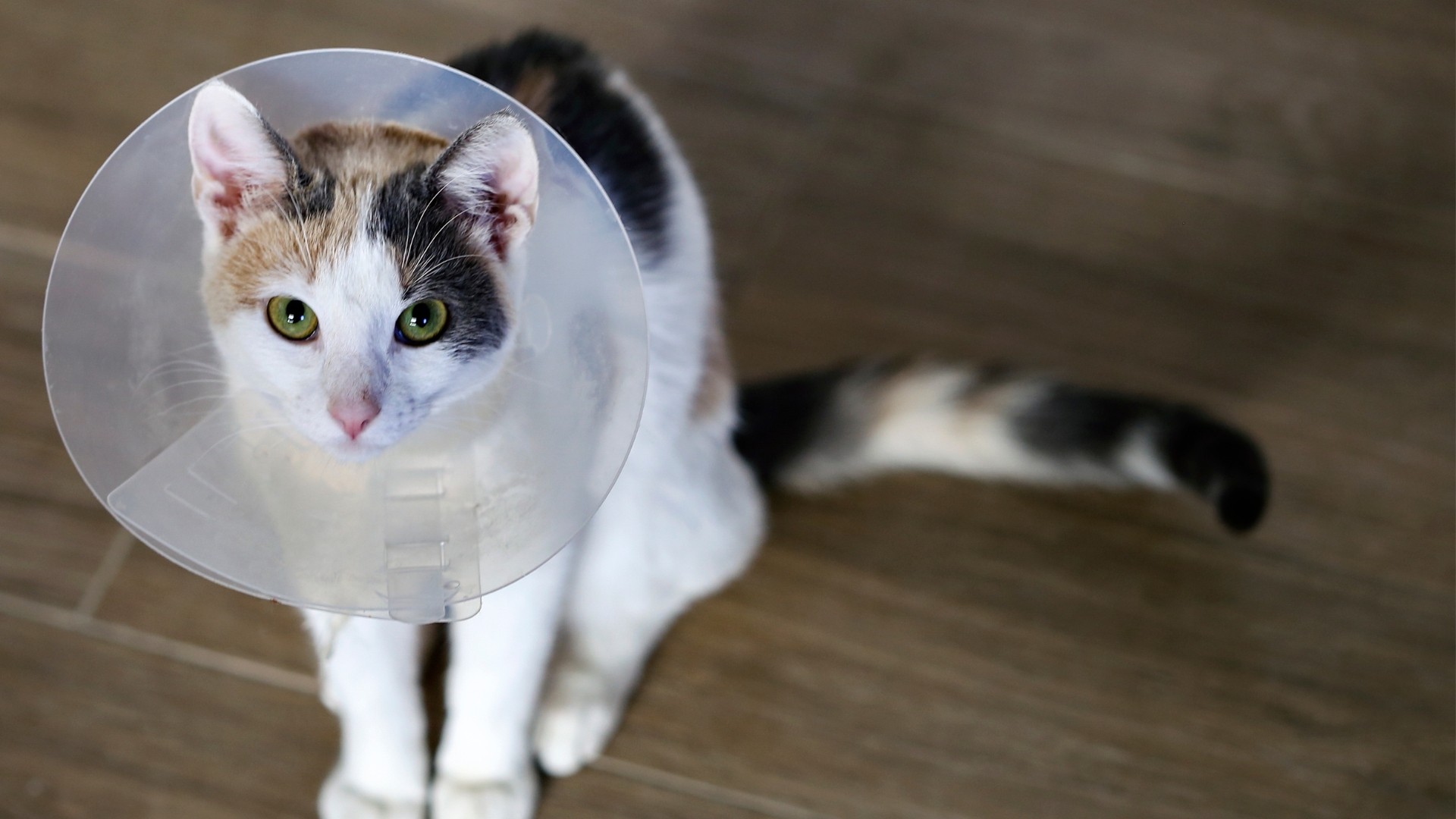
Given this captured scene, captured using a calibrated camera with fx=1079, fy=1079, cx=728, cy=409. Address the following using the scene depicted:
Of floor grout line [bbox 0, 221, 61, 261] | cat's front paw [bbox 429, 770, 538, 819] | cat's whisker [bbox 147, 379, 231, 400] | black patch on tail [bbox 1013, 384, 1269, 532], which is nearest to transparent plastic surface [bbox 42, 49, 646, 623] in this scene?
cat's whisker [bbox 147, 379, 231, 400]

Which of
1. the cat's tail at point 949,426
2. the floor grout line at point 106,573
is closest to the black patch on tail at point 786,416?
the cat's tail at point 949,426

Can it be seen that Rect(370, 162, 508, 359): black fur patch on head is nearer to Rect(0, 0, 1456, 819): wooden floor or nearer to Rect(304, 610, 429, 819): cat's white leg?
Rect(304, 610, 429, 819): cat's white leg

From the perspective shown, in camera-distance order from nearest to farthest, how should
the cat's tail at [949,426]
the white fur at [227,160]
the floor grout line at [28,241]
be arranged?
1. the white fur at [227,160]
2. the cat's tail at [949,426]
3. the floor grout line at [28,241]

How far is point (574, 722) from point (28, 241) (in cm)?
98

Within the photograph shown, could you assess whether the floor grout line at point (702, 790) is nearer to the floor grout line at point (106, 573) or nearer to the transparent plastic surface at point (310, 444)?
the transparent plastic surface at point (310, 444)

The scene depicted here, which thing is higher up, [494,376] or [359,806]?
[494,376]

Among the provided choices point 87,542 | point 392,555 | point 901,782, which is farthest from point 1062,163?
point 87,542

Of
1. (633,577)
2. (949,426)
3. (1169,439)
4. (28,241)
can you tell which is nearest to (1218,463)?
(1169,439)

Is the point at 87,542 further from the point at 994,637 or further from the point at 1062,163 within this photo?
the point at 1062,163

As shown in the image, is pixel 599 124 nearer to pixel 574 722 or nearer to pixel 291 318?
pixel 291 318

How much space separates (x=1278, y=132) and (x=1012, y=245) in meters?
0.55

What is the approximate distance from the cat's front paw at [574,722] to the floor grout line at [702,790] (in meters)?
0.02

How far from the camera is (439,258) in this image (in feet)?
2.36

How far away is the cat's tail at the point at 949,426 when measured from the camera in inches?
44.4
